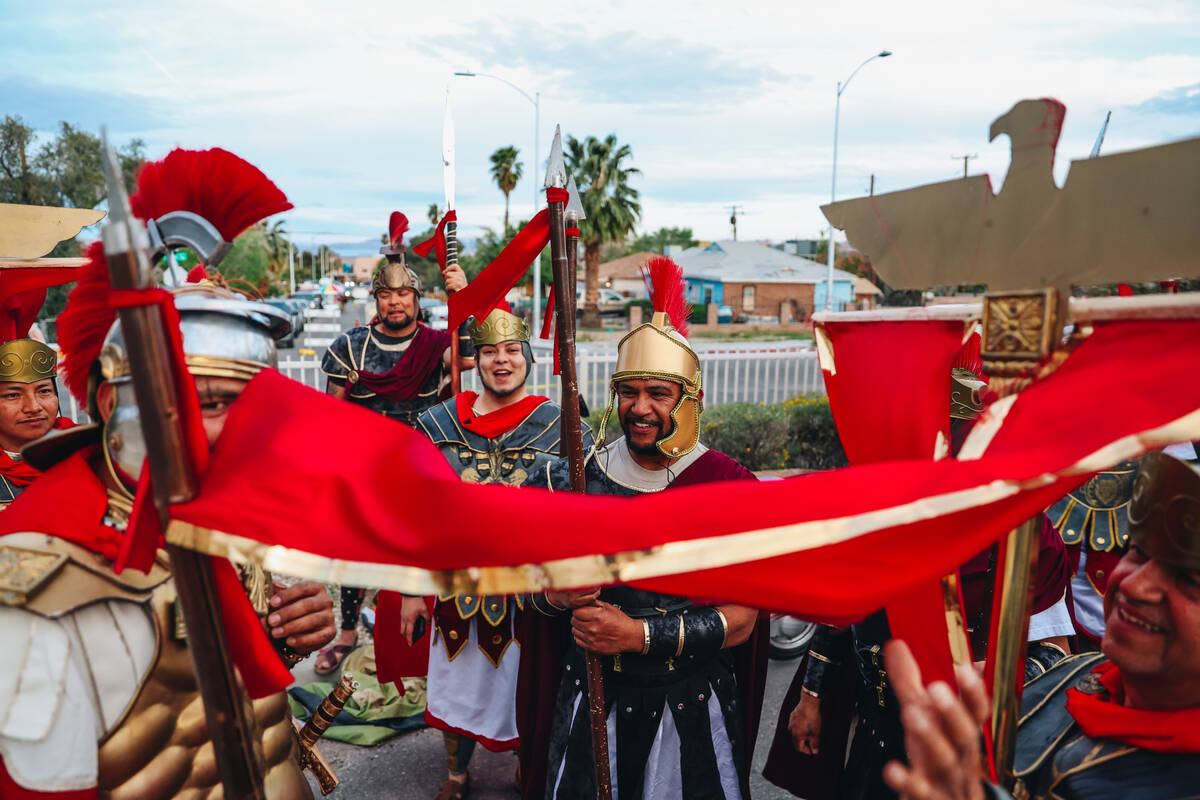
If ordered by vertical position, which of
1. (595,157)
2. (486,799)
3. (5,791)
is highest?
(595,157)

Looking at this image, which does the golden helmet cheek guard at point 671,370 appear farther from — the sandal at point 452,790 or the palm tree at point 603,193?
the palm tree at point 603,193

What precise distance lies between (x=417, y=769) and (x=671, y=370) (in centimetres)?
274

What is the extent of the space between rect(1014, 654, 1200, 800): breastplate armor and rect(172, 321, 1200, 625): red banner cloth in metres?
0.75

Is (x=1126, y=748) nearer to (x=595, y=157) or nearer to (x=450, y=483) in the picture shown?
(x=450, y=483)

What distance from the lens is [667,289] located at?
3.29 m

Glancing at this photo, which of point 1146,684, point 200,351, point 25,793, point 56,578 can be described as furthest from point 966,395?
point 25,793

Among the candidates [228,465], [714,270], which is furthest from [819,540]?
[714,270]

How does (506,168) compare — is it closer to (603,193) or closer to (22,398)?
(603,193)

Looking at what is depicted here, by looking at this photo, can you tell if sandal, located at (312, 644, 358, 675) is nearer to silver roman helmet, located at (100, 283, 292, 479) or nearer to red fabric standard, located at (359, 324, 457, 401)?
red fabric standard, located at (359, 324, 457, 401)

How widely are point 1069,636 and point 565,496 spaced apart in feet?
8.60

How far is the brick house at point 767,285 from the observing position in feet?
145

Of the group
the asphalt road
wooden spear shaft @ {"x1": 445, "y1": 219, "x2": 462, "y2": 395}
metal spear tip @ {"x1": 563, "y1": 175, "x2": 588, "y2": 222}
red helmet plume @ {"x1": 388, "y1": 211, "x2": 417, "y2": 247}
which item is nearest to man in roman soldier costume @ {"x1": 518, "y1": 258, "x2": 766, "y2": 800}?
metal spear tip @ {"x1": 563, "y1": 175, "x2": 588, "y2": 222}

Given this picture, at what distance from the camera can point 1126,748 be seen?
5.06 ft

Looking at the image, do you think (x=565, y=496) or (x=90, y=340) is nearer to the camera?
(x=565, y=496)
